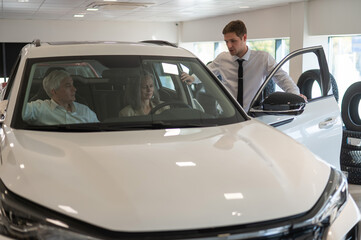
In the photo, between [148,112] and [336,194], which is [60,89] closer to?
[148,112]

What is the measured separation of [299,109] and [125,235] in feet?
5.20

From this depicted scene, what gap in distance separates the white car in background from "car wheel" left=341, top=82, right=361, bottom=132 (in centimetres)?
311

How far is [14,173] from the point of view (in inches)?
70.3

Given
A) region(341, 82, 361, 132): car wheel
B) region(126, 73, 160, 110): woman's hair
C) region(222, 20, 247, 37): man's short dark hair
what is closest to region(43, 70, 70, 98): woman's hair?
region(126, 73, 160, 110): woman's hair

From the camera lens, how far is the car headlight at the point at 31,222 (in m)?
1.54

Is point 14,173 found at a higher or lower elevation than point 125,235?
higher

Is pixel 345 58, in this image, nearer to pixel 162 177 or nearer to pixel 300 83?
pixel 300 83

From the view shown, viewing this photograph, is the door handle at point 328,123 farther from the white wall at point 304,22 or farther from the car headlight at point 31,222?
the white wall at point 304,22

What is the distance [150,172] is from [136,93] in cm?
94

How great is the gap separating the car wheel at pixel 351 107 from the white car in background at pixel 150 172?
10.2ft

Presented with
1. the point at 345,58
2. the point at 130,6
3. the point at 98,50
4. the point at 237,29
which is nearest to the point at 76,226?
the point at 98,50

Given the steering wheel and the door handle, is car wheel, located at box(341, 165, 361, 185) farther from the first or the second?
the steering wheel

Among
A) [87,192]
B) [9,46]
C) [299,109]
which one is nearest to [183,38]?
[9,46]

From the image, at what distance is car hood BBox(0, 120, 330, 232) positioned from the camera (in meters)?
1.57
